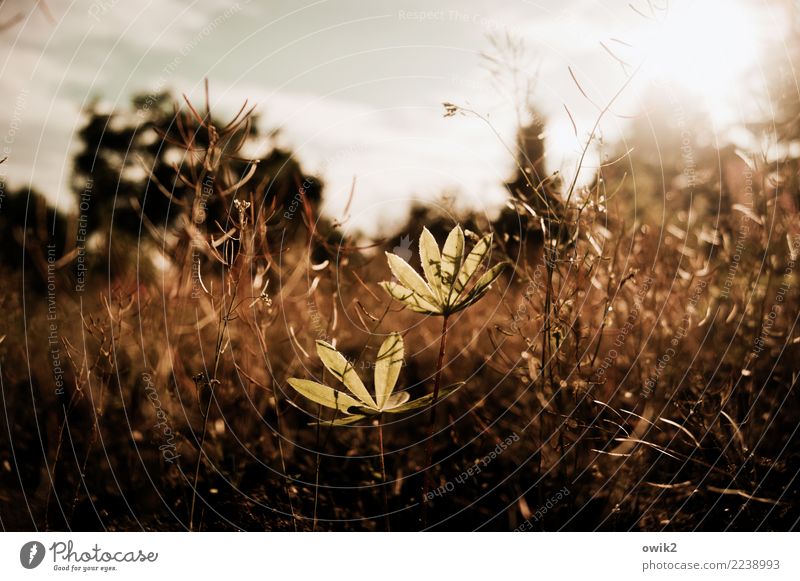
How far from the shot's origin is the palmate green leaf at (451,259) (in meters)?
1.15

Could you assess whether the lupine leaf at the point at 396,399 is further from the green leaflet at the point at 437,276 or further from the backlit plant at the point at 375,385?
the green leaflet at the point at 437,276

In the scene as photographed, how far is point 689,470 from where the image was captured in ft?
4.57

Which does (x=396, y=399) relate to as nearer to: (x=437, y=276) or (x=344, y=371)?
(x=344, y=371)

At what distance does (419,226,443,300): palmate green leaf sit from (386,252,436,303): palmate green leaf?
0.06 ft

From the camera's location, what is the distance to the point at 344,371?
118 cm

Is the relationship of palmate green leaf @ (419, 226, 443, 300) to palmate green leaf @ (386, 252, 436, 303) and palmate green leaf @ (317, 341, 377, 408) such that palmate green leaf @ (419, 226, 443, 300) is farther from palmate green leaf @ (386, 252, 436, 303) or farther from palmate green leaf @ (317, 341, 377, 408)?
palmate green leaf @ (317, 341, 377, 408)

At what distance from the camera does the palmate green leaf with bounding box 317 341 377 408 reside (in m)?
1.17

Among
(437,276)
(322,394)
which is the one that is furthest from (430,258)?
(322,394)

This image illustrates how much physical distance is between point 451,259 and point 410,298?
12 cm

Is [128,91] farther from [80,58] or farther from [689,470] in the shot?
[689,470]

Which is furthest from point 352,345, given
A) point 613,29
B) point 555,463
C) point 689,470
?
point 613,29
